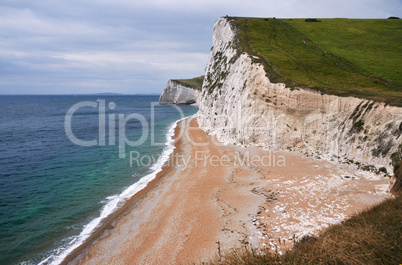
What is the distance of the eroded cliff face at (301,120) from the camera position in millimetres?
19250

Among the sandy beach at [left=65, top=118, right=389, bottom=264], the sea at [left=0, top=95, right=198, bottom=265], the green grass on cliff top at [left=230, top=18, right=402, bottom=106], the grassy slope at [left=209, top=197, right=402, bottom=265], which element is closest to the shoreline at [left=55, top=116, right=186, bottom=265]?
the sandy beach at [left=65, top=118, right=389, bottom=264]

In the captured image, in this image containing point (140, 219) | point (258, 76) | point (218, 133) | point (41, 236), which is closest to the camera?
point (41, 236)

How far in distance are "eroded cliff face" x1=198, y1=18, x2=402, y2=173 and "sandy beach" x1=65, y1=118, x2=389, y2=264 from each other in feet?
6.63

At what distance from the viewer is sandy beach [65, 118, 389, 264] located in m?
12.3

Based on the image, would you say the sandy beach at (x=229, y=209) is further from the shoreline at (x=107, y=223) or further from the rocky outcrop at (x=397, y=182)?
the rocky outcrop at (x=397, y=182)

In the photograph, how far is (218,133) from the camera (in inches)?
1483

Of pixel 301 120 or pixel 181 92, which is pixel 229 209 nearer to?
pixel 301 120

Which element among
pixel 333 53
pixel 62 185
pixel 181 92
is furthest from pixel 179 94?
pixel 62 185

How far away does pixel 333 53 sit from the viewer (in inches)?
1581

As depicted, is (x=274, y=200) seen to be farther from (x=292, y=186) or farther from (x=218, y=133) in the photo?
(x=218, y=133)

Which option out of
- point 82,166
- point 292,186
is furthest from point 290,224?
point 82,166

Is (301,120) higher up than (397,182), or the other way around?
(301,120)

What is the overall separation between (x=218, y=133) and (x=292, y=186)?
67.4ft

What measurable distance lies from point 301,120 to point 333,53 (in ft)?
73.3
